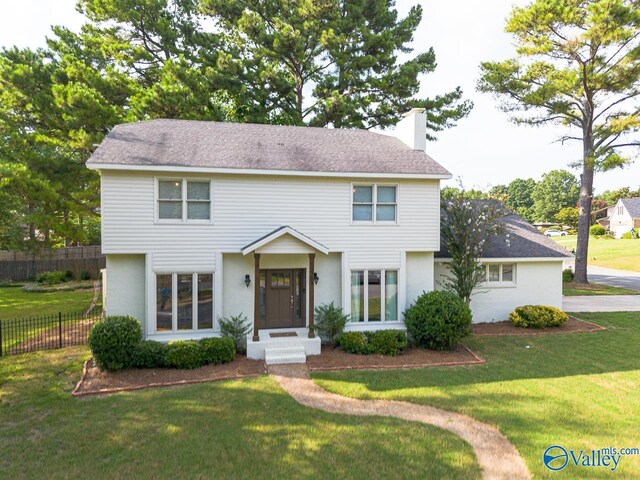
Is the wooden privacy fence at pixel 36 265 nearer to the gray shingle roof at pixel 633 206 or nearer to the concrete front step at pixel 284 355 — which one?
the concrete front step at pixel 284 355

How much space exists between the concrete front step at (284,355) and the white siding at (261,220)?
3393 mm

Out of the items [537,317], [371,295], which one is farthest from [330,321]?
[537,317]

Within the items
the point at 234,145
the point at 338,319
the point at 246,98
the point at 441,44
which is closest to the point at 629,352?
the point at 338,319

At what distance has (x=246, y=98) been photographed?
22.8 m

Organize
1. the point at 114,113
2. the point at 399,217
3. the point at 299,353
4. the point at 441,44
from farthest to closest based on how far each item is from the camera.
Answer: the point at 441,44
the point at 114,113
the point at 399,217
the point at 299,353

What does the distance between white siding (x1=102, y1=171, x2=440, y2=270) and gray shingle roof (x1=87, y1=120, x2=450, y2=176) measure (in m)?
0.45

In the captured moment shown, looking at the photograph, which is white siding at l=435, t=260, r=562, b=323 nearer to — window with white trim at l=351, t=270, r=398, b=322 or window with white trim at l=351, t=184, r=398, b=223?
window with white trim at l=351, t=270, r=398, b=322

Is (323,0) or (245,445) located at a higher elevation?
(323,0)

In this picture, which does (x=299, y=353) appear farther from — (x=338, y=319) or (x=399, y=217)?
(x=399, y=217)

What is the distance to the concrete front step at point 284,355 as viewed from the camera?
35.0 feet

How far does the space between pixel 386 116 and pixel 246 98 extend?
9415 mm

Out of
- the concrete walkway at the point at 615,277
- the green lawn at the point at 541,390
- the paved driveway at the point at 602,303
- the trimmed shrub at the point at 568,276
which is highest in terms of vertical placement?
the trimmed shrub at the point at 568,276

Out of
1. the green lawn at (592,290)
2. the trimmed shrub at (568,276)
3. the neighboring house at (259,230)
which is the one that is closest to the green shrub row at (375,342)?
the neighboring house at (259,230)

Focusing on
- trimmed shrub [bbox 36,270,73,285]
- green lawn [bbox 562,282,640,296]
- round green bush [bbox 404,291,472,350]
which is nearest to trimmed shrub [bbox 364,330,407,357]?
round green bush [bbox 404,291,472,350]
